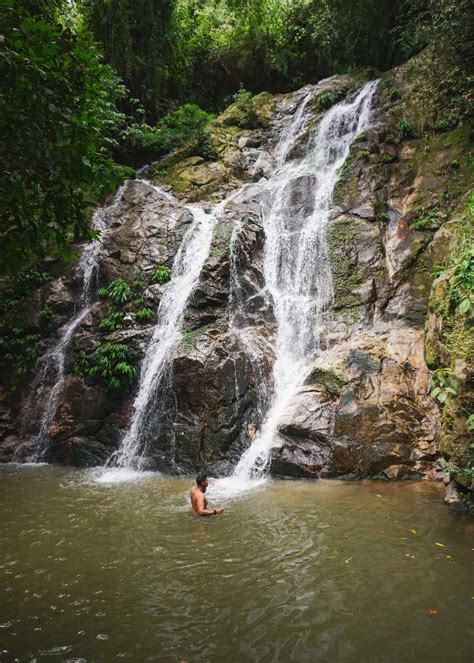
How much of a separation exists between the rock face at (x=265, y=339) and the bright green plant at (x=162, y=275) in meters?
0.06

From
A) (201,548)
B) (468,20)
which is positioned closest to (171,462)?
(201,548)

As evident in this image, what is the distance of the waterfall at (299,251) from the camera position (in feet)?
30.1

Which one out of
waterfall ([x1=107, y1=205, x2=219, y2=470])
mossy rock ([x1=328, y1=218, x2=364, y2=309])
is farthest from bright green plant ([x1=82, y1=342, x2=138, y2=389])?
mossy rock ([x1=328, y1=218, x2=364, y2=309])

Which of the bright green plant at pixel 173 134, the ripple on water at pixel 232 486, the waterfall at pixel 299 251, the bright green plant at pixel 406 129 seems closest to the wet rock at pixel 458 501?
the ripple on water at pixel 232 486

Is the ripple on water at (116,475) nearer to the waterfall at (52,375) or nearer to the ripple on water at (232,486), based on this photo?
the ripple on water at (232,486)

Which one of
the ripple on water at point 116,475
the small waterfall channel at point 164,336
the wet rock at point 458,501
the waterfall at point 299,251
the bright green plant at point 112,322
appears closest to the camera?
the wet rock at point 458,501

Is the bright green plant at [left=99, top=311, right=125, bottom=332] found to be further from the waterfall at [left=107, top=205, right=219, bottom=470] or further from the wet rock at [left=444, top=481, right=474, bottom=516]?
the wet rock at [left=444, top=481, right=474, bottom=516]

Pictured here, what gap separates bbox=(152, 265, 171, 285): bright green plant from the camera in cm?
1160

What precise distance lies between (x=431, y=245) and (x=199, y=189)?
8.37 meters

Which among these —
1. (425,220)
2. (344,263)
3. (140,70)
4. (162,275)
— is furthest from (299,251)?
(140,70)

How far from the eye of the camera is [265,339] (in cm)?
1022

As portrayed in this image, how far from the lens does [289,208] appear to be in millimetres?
12695

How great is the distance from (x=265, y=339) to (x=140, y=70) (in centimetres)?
1436

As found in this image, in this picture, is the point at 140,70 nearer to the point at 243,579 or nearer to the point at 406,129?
the point at 406,129
